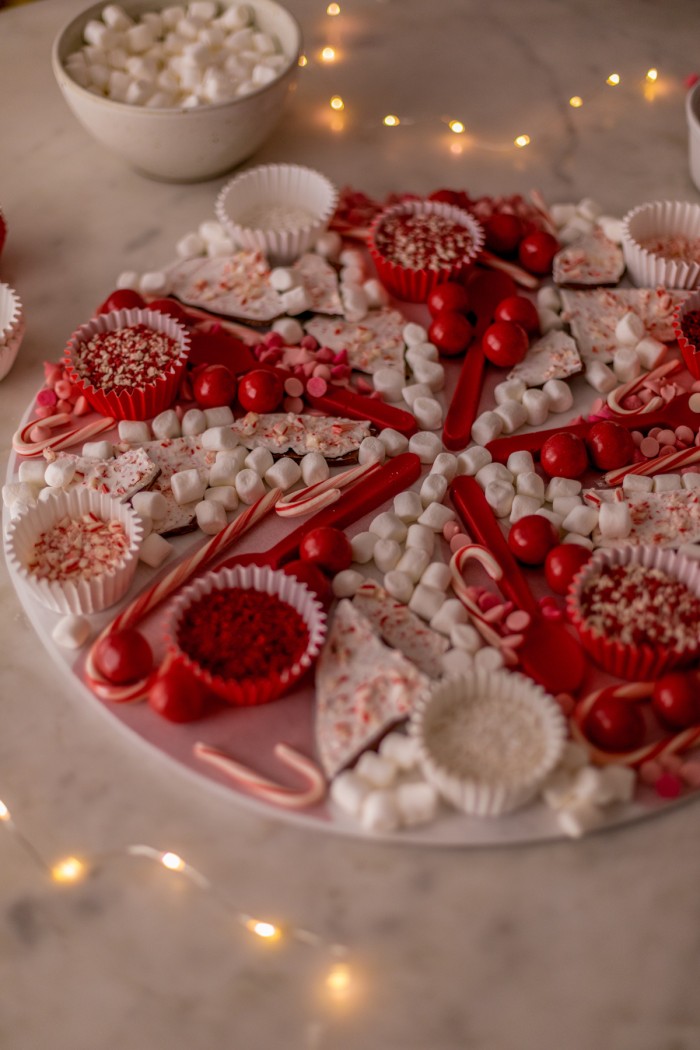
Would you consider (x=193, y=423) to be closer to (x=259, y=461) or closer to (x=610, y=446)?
(x=259, y=461)

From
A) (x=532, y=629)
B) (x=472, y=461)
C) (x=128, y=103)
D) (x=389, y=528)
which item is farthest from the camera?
(x=128, y=103)

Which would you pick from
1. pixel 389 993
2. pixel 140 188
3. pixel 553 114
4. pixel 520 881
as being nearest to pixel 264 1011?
pixel 389 993

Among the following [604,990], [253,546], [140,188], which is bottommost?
[604,990]

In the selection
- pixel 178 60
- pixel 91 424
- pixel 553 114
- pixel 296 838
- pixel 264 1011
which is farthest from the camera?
pixel 553 114

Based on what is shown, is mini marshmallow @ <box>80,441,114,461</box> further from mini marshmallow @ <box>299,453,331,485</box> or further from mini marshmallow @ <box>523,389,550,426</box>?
mini marshmallow @ <box>523,389,550,426</box>

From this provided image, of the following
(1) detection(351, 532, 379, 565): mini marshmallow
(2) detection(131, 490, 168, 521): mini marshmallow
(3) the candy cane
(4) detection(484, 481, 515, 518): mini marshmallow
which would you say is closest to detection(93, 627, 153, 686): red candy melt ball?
(3) the candy cane

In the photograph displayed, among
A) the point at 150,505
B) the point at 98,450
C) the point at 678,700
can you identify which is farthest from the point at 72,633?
the point at 678,700

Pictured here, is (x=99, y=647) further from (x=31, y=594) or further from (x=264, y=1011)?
(x=264, y=1011)
